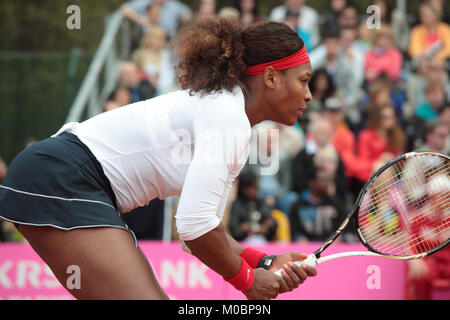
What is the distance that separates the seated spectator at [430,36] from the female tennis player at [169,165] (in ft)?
19.7

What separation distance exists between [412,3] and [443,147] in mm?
8274

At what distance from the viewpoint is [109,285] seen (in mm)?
3080

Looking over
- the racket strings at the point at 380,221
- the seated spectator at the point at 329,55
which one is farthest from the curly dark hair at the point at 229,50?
the seated spectator at the point at 329,55

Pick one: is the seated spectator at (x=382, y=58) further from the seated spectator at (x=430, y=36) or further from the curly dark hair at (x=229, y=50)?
the curly dark hair at (x=229, y=50)

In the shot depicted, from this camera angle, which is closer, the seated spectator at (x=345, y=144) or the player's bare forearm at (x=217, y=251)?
the player's bare forearm at (x=217, y=251)

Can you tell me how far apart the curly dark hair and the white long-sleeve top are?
3.3 inches

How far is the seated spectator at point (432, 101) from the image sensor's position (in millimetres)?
8320

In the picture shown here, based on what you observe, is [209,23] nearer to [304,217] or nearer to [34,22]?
[304,217]

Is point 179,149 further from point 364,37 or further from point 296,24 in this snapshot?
point 364,37

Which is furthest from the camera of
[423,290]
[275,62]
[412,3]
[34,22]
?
[34,22]

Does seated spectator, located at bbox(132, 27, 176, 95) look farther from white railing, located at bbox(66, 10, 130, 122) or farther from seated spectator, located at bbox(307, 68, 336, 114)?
seated spectator, located at bbox(307, 68, 336, 114)

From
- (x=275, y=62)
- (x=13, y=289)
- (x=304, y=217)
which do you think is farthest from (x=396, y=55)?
(x=275, y=62)

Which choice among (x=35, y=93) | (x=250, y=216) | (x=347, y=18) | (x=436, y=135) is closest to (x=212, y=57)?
(x=250, y=216)

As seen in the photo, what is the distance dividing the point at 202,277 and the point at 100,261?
334cm
